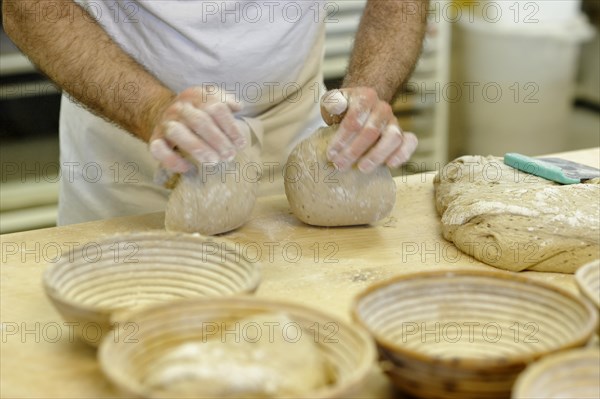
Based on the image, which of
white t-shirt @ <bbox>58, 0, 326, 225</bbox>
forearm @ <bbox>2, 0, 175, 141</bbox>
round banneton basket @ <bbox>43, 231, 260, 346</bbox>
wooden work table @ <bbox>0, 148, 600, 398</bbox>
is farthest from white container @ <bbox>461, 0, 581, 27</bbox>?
round banneton basket @ <bbox>43, 231, 260, 346</bbox>

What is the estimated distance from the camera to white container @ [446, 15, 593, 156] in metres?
3.75

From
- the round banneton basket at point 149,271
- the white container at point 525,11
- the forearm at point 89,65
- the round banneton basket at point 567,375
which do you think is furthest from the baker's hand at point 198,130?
the white container at point 525,11

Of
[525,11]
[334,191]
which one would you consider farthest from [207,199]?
[525,11]

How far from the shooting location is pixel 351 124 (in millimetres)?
1572

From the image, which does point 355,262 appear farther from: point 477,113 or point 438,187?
point 477,113

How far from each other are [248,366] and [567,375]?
0.35m

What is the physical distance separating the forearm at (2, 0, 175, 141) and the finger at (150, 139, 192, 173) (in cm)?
11

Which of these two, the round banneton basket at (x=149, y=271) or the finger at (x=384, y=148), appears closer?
the round banneton basket at (x=149, y=271)

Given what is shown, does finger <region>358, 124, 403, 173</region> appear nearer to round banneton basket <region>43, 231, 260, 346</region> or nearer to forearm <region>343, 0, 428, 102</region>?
forearm <region>343, 0, 428, 102</region>

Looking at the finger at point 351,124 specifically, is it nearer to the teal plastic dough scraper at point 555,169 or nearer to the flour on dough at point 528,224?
the flour on dough at point 528,224

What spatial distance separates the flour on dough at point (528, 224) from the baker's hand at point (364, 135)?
0.15 m

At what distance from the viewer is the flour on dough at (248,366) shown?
912mm

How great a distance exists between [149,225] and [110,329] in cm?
57

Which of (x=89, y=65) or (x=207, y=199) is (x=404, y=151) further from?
(x=89, y=65)
